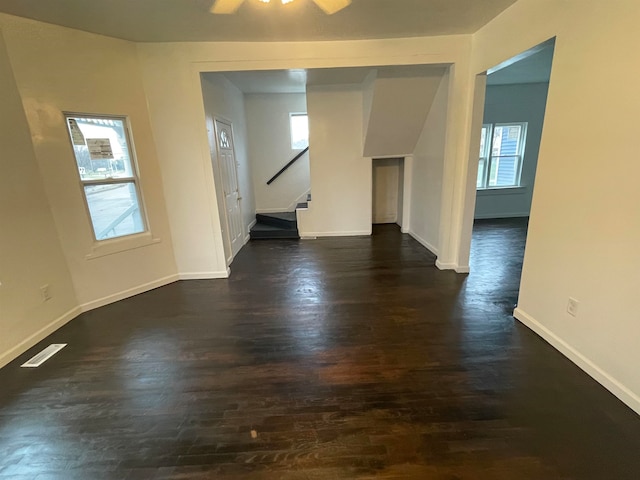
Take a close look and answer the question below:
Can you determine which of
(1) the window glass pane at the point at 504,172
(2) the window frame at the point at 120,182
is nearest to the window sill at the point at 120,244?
(2) the window frame at the point at 120,182

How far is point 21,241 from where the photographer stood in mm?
2533

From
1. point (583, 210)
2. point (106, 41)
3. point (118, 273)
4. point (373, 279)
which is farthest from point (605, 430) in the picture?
point (106, 41)

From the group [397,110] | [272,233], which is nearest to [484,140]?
[397,110]

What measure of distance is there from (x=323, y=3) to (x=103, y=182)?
110 inches

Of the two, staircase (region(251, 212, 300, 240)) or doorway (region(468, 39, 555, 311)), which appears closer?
doorway (region(468, 39, 555, 311))

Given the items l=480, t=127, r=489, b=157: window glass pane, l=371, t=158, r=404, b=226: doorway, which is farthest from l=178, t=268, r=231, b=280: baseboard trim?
l=480, t=127, r=489, b=157: window glass pane

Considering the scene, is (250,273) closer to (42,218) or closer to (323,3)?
(42,218)

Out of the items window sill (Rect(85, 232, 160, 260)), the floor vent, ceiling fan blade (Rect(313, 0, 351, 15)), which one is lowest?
the floor vent

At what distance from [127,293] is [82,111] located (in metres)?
1.96

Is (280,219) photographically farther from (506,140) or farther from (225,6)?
(506,140)

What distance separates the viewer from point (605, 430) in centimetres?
159

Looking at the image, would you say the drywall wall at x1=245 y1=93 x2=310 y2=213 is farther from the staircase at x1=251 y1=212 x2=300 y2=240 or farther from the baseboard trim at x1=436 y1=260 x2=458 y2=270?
the baseboard trim at x1=436 y1=260 x2=458 y2=270

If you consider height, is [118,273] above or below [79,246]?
below

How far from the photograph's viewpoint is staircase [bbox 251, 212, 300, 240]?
5.66m
